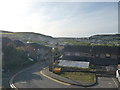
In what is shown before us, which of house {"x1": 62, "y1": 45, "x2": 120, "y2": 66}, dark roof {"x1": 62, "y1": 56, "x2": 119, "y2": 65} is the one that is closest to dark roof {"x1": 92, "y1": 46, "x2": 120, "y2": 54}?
house {"x1": 62, "y1": 45, "x2": 120, "y2": 66}

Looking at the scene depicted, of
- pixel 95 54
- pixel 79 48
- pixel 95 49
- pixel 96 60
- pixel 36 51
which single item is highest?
pixel 79 48

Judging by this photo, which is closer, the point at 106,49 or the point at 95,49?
the point at 106,49

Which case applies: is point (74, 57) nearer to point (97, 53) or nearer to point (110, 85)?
point (97, 53)

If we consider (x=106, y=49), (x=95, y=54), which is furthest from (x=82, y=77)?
(x=106, y=49)

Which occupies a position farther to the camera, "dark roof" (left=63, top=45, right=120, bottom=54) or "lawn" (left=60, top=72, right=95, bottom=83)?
"dark roof" (left=63, top=45, right=120, bottom=54)

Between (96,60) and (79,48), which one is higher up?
(79,48)

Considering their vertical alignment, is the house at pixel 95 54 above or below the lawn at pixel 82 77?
above

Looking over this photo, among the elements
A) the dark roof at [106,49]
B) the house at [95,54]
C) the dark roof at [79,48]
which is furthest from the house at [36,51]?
the dark roof at [106,49]

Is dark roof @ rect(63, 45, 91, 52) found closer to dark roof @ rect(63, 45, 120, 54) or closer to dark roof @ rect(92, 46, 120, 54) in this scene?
dark roof @ rect(63, 45, 120, 54)

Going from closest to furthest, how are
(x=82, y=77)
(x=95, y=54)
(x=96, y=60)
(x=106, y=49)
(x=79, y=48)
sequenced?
1. (x=82, y=77)
2. (x=96, y=60)
3. (x=106, y=49)
4. (x=95, y=54)
5. (x=79, y=48)

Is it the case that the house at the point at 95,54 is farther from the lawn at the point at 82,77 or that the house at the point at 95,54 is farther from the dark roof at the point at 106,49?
the lawn at the point at 82,77

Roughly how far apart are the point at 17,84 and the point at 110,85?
37.2 ft

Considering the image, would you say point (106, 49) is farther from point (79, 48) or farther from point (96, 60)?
point (79, 48)

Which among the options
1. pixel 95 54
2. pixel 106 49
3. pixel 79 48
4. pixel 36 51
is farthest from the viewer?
pixel 36 51
